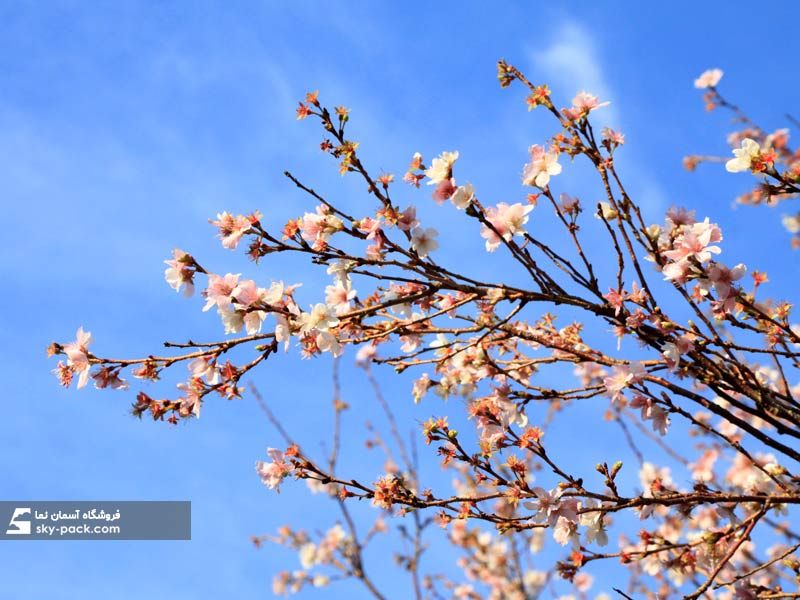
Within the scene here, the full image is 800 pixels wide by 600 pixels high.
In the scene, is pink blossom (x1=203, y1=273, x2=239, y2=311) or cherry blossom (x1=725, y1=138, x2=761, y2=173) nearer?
pink blossom (x1=203, y1=273, x2=239, y2=311)

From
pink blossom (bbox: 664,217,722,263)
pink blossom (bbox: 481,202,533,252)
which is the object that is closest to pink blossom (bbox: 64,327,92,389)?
pink blossom (bbox: 481,202,533,252)

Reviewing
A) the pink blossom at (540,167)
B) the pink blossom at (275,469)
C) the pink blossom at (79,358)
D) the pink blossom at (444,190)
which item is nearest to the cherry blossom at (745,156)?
the pink blossom at (540,167)

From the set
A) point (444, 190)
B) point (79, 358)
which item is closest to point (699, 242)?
point (444, 190)

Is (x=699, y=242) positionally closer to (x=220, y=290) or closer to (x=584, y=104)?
(x=584, y=104)

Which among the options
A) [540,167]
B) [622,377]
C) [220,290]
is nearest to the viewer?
[220,290]

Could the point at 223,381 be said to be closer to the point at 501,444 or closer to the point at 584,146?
the point at 501,444

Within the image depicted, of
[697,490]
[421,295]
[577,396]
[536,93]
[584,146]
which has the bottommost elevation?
[697,490]

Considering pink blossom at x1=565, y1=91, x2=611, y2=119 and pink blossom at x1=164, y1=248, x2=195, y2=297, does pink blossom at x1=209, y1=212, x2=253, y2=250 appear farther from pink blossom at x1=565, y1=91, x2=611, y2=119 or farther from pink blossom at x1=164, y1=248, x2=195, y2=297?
pink blossom at x1=565, y1=91, x2=611, y2=119

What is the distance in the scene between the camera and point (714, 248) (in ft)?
8.80

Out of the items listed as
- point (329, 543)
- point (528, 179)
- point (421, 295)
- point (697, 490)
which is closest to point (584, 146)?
point (528, 179)

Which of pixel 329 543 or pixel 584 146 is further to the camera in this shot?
pixel 329 543

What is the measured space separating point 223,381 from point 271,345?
11.3 inches

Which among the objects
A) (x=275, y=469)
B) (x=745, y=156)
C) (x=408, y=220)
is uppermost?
(x=745, y=156)

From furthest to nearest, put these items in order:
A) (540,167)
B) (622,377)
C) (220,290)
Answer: (540,167)
(622,377)
(220,290)
